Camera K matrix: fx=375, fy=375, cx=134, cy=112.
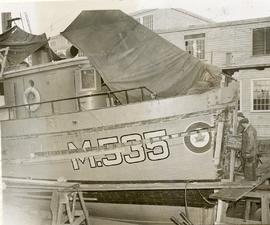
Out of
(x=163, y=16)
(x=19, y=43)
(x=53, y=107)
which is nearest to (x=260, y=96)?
(x=163, y=16)

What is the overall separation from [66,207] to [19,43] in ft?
4.42

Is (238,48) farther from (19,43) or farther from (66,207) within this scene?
(66,207)

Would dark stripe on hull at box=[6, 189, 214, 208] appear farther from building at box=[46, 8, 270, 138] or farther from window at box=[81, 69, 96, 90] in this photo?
building at box=[46, 8, 270, 138]

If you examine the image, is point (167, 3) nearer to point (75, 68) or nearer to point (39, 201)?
point (75, 68)

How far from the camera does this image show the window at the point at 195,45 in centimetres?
379

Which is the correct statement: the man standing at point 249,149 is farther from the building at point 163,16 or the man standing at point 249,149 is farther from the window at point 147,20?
the window at point 147,20

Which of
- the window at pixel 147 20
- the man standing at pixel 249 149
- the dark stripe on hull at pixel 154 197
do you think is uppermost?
the window at pixel 147 20

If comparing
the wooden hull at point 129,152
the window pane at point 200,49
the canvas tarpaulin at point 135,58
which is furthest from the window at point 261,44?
the wooden hull at point 129,152

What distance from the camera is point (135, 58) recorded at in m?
2.49

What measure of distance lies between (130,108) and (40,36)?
2.55 feet

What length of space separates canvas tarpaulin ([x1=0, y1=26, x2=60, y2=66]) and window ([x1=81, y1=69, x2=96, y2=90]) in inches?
14.3

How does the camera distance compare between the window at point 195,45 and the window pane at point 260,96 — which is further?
the window at point 195,45

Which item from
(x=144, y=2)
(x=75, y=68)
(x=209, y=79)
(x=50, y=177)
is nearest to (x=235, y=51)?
(x=209, y=79)

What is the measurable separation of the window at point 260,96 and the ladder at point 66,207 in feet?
6.07
